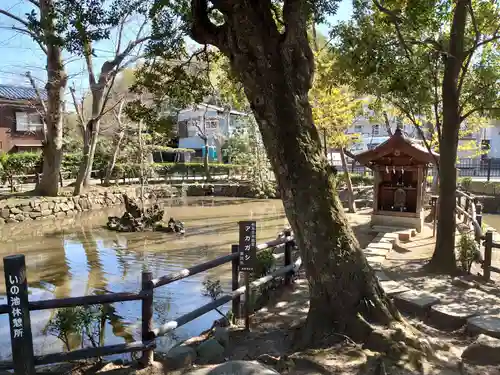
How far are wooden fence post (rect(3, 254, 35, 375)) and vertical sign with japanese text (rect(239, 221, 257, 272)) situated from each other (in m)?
2.15

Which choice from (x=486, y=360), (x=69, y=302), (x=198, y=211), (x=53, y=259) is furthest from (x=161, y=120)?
(x=198, y=211)

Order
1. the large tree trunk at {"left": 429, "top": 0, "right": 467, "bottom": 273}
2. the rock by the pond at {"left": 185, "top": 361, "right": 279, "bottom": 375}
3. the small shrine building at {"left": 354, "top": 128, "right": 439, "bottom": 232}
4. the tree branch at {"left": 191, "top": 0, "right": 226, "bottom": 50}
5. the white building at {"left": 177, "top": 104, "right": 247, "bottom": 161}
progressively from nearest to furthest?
1. the rock by the pond at {"left": 185, "top": 361, "right": 279, "bottom": 375}
2. the tree branch at {"left": 191, "top": 0, "right": 226, "bottom": 50}
3. the large tree trunk at {"left": 429, "top": 0, "right": 467, "bottom": 273}
4. the small shrine building at {"left": 354, "top": 128, "right": 439, "bottom": 232}
5. the white building at {"left": 177, "top": 104, "right": 247, "bottom": 161}

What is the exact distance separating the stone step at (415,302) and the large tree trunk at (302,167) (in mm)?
1227

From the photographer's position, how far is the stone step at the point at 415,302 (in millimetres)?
4980

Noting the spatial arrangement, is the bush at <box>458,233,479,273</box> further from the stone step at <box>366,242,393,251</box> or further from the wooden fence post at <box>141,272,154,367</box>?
the wooden fence post at <box>141,272,154,367</box>

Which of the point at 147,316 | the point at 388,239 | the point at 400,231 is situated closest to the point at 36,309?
the point at 147,316

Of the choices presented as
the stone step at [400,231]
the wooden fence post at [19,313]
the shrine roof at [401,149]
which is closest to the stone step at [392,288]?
the wooden fence post at [19,313]

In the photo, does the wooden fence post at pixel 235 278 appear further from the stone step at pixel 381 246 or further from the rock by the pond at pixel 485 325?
the stone step at pixel 381 246

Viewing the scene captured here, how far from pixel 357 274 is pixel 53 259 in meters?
8.64

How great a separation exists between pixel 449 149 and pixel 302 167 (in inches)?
169

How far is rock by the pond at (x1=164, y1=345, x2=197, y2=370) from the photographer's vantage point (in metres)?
3.83

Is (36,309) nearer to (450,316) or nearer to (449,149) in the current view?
(450,316)

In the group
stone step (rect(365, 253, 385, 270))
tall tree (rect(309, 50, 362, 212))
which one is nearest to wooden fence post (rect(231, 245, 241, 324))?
stone step (rect(365, 253, 385, 270))

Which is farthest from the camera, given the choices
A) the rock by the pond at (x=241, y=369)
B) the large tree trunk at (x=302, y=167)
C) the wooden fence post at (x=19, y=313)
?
the large tree trunk at (x=302, y=167)
